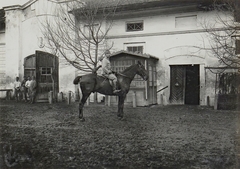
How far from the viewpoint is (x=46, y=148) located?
220 inches

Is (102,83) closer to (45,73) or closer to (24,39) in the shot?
(45,73)

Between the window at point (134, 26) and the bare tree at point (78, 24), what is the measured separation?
101 centimetres

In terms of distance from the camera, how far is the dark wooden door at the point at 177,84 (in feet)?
46.5

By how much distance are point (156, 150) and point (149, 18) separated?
33.8 feet

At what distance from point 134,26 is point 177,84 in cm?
405

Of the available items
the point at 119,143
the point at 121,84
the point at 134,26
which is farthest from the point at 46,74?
the point at 119,143

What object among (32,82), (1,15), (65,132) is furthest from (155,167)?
(1,15)

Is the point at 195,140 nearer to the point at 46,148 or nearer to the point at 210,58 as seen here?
the point at 46,148

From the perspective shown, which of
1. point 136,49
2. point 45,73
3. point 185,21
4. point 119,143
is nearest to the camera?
point 119,143

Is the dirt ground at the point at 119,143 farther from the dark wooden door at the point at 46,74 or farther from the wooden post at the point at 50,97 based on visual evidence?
the dark wooden door at the point at 46,74

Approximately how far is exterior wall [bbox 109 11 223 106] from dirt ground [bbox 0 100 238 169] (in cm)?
449

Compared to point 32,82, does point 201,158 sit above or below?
below

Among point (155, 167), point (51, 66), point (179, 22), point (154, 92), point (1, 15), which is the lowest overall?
point (155, 167)

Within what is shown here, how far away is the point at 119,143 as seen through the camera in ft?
19.9
